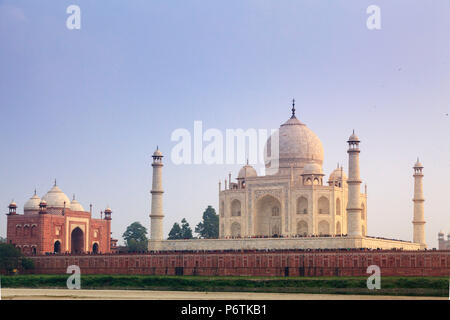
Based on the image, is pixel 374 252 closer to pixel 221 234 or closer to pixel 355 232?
pixel 355 232

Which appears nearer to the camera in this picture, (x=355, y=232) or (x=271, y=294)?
(x=271, y=294)

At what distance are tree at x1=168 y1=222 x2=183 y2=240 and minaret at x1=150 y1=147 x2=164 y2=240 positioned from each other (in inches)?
895

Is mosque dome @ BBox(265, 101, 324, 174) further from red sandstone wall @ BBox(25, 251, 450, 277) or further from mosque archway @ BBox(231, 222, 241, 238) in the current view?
red sandstone wall @ BBox(25, 251, 450, 277)

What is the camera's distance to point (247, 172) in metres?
66.9

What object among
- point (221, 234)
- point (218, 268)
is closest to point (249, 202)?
point (221, 234)

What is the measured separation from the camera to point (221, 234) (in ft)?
220

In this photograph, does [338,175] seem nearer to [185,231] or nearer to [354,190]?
[354,190]

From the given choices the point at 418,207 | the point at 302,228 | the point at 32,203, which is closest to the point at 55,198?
the point at 32,203

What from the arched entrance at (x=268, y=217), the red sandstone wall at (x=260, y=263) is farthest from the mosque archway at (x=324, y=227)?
the red sandstone wall at (x=260, y=263)

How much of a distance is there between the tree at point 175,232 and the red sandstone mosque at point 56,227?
10.1 metres

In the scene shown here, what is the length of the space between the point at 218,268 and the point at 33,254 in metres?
16.7

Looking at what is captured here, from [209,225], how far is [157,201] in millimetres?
27301
